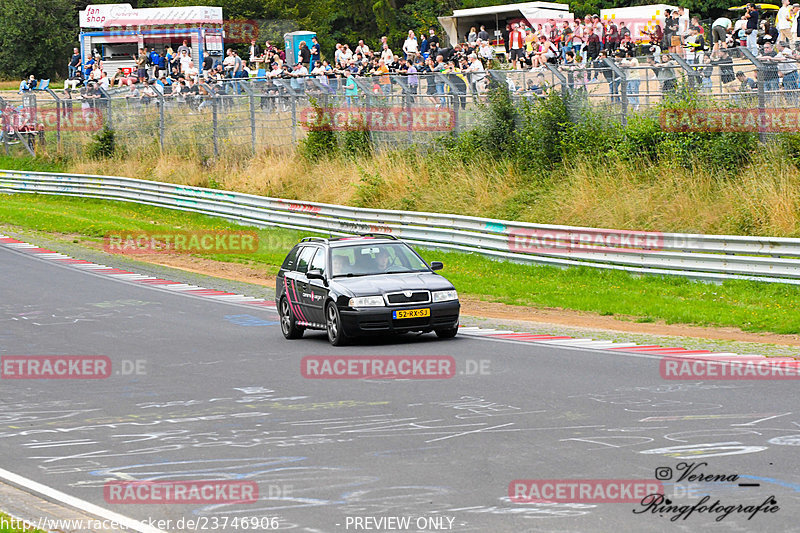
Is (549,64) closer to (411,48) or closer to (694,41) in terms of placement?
(694,41)

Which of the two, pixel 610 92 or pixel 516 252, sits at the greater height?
pixel 610 92

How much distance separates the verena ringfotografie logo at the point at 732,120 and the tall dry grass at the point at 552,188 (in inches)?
21.2

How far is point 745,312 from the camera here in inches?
677

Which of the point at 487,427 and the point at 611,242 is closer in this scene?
the point at 487,427

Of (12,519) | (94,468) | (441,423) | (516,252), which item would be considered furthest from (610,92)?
(12,519)

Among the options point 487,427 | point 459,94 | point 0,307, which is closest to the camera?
point 487,427

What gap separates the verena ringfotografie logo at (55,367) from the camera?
44.9 ft

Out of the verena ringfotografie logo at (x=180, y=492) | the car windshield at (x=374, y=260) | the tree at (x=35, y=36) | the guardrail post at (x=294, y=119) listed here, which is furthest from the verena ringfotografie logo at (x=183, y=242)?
the tree at (x=35, y=36)

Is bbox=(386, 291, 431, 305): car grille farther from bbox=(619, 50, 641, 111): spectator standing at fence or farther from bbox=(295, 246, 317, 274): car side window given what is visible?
bbox=(619, 50, 641, 111): spectator standing at fence

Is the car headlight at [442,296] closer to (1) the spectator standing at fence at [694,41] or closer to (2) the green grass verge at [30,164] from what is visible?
(1) the spectator standing at fence at [694,41]

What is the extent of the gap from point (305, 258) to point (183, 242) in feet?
43.7

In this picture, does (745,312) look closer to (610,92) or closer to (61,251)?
(610,92)

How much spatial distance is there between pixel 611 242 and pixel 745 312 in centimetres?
444

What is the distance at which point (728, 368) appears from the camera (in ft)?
41.8
